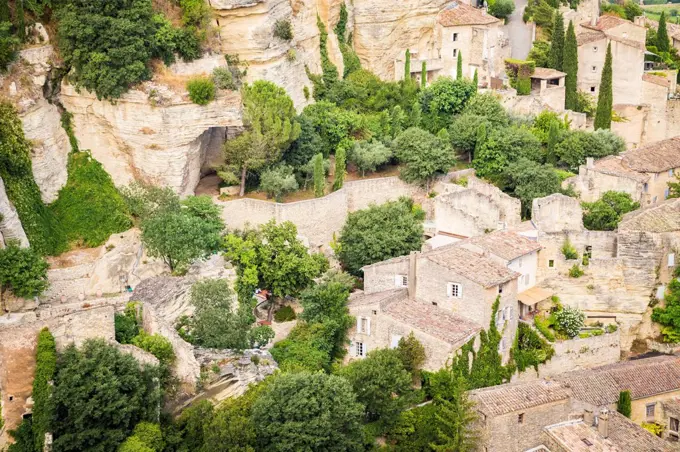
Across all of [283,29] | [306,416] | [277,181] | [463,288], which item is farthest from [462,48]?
[306,416]

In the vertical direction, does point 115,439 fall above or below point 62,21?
below

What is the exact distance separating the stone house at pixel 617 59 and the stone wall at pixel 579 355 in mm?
20191

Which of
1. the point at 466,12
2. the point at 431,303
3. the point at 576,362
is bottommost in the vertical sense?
the point at 576,362

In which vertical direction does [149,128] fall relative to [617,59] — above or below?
above

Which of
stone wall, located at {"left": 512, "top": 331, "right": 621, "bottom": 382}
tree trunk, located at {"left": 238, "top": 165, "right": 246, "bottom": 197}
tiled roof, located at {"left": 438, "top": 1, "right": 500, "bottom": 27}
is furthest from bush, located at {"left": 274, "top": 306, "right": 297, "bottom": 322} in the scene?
tiled roof, located at {"left": 438, "top": 1, "right": 500, "bottom": 27}

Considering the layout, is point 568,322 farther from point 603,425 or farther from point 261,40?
point 261,40

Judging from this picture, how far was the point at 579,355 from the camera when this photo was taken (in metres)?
39.5

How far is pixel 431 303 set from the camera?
3809cm

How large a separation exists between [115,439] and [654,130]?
118 ft

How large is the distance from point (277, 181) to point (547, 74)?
18401 mm

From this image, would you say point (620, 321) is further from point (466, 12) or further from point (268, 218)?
point (466, 12)

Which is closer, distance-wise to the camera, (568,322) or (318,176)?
(568,322)

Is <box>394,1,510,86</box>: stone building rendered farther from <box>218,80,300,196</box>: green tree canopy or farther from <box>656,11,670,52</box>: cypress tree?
<box>656,11,670,52</box>: cypress tree

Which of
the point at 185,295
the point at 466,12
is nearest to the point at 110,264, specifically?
the point at 185,295
